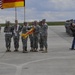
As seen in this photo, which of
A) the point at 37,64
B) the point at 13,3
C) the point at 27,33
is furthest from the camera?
the point at 13,3

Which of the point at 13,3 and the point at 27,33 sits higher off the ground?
the point at 13,3

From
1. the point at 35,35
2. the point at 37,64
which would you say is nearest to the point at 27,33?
the point at 35,35

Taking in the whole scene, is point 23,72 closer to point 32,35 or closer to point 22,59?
point 22,59

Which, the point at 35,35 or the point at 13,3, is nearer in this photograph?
the point at 35,35

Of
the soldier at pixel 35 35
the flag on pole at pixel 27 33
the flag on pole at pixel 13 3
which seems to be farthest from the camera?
the flag on pole at pixel 13 3

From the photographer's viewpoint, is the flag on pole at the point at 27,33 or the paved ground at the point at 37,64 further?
the flag on pole at the point at 27,33

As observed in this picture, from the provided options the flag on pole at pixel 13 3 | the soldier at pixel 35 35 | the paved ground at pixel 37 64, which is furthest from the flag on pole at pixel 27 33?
the flag on pole at pixel 13 3

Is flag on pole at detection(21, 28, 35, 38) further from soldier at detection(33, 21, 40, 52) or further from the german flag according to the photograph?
the german flag

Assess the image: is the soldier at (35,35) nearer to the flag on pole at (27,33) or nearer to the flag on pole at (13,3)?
the flag on pole at (27,33)

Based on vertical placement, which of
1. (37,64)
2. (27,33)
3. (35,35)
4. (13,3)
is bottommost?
(37,64)

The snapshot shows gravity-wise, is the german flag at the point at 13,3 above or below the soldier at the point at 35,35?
above

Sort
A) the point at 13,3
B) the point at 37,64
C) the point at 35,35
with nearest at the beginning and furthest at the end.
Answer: the point at 37,64
the point at 35,35
the point at 13,3

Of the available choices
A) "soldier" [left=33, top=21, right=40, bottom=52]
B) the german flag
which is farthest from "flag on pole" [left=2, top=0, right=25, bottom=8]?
"soldier" [left=33, top=21, right=40, bottom=52]

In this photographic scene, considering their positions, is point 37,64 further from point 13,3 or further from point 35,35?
point 13,3
